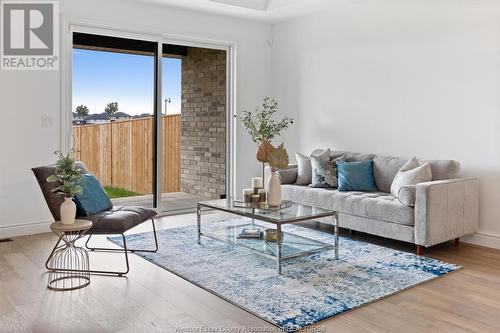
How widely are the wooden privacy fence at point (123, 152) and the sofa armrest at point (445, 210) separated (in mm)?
3416

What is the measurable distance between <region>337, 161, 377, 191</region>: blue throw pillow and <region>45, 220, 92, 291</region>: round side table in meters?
2.77

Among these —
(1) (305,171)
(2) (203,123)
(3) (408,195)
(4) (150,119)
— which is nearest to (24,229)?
(4) (150,119)

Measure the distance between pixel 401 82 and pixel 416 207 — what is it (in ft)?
5.96

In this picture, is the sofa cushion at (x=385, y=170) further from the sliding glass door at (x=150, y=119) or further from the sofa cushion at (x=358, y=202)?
the sliding glass door at (x=150, y=119)

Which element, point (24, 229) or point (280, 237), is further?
point (24, 229)

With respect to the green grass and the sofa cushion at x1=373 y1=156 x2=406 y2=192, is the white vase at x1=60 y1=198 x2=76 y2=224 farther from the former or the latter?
the sofa cushion at x1=373 y1=156 x2=406 y2=192

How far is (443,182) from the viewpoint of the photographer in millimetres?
4273

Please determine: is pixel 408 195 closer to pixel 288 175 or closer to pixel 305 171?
pixel 305 171

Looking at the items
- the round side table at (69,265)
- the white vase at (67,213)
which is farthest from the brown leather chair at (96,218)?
the white vase at (67,213)

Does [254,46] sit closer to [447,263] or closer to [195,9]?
[195,9]

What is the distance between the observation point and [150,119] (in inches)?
238

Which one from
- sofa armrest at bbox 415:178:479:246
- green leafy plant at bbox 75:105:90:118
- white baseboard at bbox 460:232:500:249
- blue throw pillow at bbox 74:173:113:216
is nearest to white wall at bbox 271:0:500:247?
white baseboard at bbox 460:232:500:249

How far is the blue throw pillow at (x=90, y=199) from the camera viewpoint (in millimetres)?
3869

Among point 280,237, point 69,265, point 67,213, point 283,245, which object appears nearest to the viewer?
point 67,213
